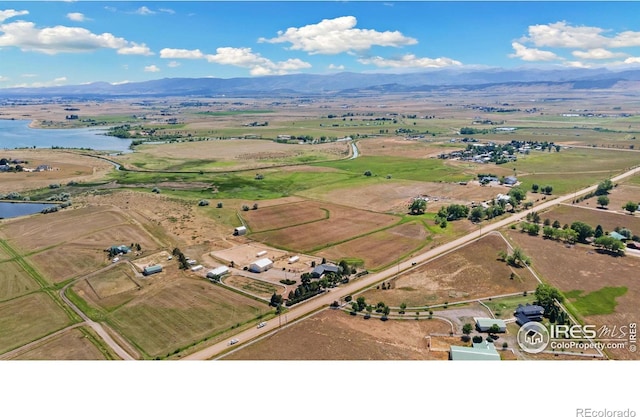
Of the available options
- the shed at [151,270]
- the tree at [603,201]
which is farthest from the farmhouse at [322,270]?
the tree at [603,201]

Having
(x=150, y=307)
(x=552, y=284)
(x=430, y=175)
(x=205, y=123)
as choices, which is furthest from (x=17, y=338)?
(x=205, y=123)

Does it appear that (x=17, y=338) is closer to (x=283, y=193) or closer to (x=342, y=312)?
(x=342, y=312)

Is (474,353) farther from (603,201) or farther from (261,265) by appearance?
(603,201)

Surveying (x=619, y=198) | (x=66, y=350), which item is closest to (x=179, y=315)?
(x=66, y=350)

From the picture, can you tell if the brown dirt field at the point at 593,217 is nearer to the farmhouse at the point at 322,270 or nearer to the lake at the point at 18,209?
the farmhouse at the point at 322,270

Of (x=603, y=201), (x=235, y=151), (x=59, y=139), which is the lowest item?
(x=603, y=201)
